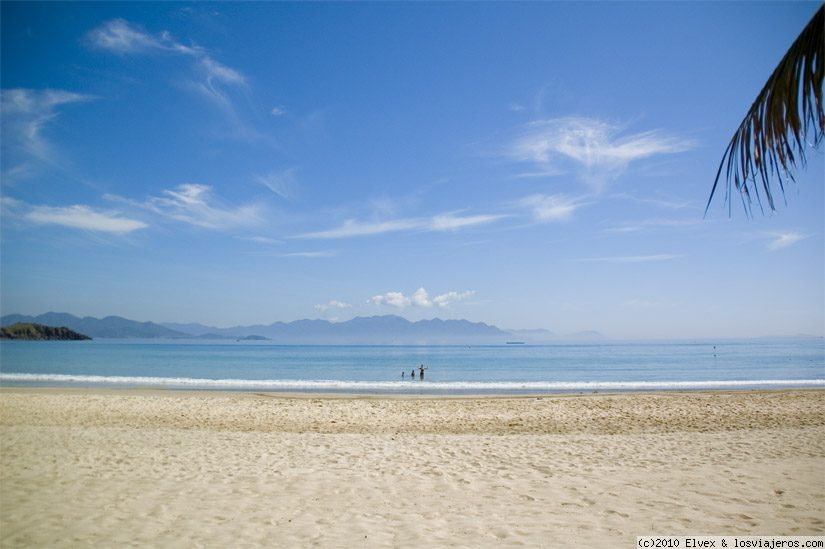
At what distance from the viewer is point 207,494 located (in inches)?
274

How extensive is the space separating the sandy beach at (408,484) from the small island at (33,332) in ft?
654

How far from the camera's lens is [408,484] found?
7.48 meters

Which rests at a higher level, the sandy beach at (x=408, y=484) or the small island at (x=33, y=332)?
the sandy beach at (x=408, y=484)

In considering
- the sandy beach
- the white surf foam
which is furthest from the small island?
the sandy beach

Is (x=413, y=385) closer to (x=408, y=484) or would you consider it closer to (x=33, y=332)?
(x=408, y=484)

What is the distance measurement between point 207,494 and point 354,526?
262 cm

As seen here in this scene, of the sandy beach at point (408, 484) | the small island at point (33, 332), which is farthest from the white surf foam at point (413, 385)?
the small island at point (33, 332)

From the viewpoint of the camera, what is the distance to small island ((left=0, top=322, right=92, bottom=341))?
550 feet

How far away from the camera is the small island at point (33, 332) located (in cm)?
16762

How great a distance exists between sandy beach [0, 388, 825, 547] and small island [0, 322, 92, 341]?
199 metres

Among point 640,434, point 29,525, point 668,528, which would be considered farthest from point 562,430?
point 29,525

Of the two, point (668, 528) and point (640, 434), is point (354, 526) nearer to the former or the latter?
point (668, 528)

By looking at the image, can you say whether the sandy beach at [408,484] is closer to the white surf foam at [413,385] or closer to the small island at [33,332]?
the white surf foam at [413,385]

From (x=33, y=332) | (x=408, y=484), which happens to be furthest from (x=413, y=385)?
(x=33, y=332)
